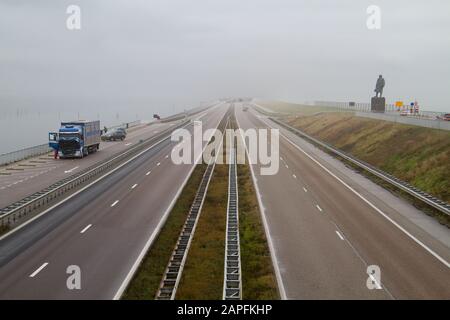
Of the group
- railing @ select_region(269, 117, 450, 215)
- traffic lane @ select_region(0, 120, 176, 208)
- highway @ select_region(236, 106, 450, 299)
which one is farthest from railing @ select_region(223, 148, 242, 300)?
traffic lane @ select_region(0, 120, 176, 208)

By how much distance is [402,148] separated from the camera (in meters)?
47.3

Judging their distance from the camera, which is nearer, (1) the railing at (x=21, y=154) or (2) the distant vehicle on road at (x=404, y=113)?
(1) the railing at (x=21, y=154)

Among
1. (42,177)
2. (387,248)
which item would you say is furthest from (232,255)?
(42,177)

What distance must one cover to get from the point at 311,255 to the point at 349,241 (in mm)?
3152

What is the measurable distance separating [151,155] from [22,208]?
1171 inches

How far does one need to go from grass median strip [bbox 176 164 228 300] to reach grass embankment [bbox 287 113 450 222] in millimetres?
14078

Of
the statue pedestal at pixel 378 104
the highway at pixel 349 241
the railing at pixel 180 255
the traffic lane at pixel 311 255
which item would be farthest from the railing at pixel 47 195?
the statue pedestal at pixel 378 104

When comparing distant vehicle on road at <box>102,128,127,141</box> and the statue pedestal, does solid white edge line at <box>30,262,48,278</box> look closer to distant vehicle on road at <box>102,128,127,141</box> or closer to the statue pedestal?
distant vehicle on road at <box>102,128,127,141</box>

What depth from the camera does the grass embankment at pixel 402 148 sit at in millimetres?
36156

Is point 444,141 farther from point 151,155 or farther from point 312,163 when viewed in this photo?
point 151,155

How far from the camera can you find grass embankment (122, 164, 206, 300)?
18.2m

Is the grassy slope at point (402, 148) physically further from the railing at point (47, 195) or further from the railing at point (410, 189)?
the railing at point (47, 195)

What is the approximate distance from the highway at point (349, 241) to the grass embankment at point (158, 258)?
5122 millimetres

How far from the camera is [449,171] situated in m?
35.2
